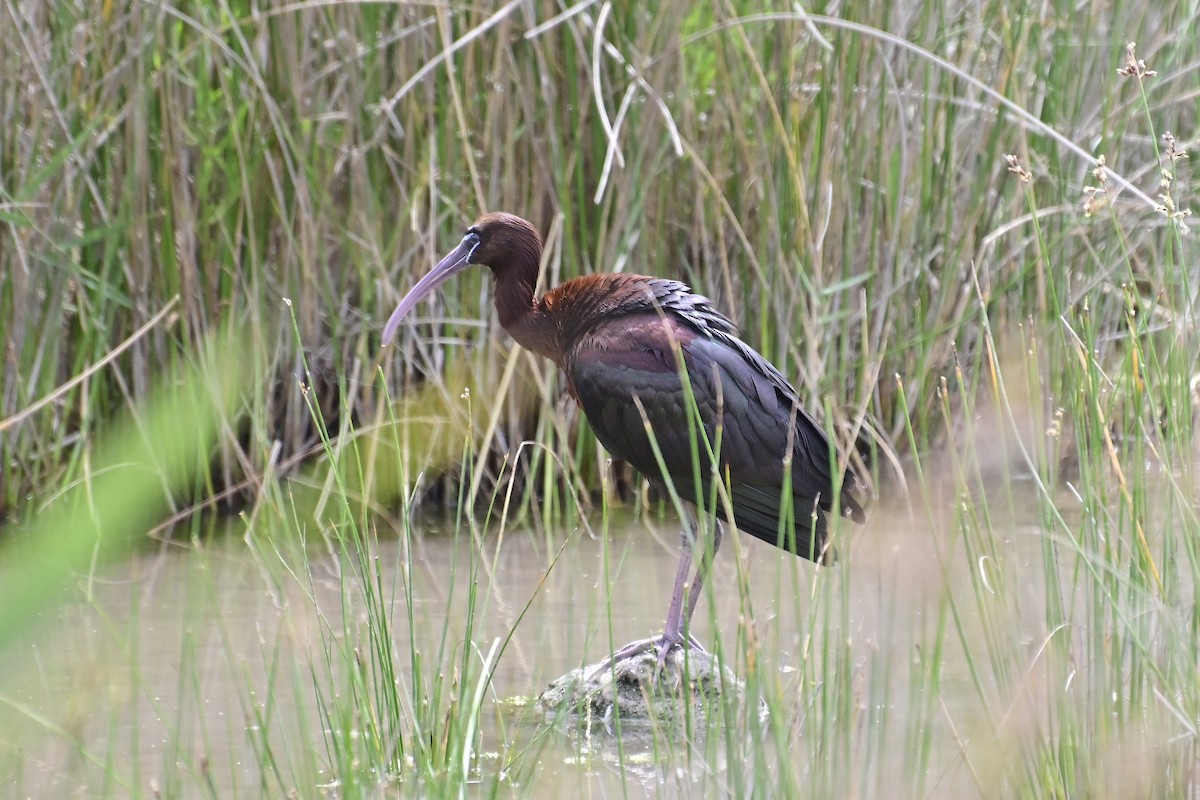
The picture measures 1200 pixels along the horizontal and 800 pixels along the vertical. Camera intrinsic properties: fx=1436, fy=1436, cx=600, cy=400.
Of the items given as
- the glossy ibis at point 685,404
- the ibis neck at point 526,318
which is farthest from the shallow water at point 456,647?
the ibis neck at point 526,318

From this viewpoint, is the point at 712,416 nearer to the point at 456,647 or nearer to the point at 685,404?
the point at 685,404

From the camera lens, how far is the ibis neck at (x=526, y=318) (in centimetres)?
378

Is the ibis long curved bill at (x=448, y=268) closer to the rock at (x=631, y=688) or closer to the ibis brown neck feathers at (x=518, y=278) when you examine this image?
the ibis brown neck feathers at (x=518, y=278)

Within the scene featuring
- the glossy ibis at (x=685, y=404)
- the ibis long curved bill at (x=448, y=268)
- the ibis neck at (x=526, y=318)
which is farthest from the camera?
the ibis long curved bill at (x=448, y=268)

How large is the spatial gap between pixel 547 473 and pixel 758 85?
1.34 metres

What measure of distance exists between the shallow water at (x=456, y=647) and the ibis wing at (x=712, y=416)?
0.21 metres

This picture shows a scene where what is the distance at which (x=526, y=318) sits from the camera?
3.80 m

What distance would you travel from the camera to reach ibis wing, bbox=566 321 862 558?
11.0 ft

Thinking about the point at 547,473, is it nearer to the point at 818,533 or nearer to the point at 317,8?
the point at 818,533

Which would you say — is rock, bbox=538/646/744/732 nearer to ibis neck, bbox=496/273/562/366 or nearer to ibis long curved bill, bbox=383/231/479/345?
ibis neck, bbox=496/273/562/366

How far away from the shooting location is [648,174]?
436 cm

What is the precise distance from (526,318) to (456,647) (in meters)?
1.70

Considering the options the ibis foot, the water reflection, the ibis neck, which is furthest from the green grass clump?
the ibis foot

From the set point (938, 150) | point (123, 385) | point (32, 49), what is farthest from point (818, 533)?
point (32, 49)
